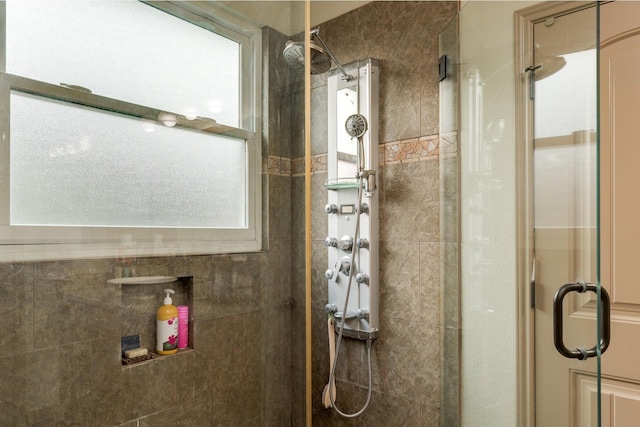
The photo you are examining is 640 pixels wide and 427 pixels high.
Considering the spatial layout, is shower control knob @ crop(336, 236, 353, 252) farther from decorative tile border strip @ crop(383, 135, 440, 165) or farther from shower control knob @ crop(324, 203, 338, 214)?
decorative tile border strip @ crop(383, 135, 440, 165)

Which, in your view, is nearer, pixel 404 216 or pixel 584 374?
pixel 584 374

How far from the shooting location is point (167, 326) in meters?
0.91

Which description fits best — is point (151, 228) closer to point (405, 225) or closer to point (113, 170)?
point (113, 170)

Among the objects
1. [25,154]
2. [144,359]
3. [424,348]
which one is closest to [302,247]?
[144,359]

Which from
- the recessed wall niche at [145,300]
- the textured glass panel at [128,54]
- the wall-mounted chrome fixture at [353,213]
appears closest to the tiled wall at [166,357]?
the recessed wall niche at [145,300]

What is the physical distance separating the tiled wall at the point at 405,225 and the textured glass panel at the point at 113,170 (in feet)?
2.93

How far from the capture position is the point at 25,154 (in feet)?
2.60

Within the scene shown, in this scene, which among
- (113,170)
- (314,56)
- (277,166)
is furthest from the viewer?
(314,56)

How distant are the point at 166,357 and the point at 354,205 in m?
1.05

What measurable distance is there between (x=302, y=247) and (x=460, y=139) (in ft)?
2.49

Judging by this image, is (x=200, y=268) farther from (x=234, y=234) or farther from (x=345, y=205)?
(x=345, y=205)

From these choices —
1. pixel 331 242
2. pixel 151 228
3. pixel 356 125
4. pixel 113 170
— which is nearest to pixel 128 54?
pixel 113 170

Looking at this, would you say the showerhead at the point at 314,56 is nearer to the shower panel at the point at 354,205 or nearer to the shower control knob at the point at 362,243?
the shower panel at the point at 354,205

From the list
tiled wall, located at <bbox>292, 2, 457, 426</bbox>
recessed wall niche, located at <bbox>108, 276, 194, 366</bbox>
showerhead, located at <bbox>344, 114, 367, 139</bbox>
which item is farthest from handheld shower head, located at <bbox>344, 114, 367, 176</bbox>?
recessed wall niche, located at <bbox>108, 276, 194, 366</bbox>
